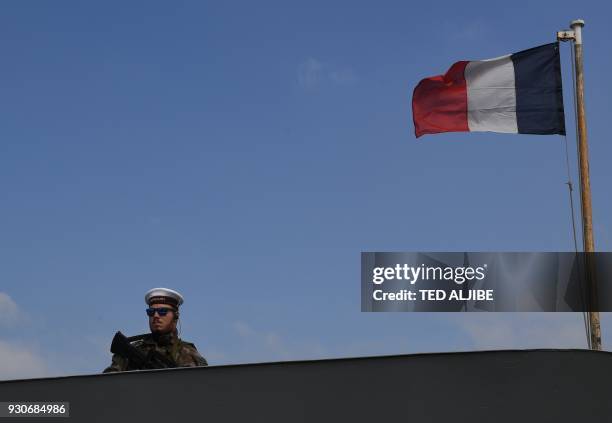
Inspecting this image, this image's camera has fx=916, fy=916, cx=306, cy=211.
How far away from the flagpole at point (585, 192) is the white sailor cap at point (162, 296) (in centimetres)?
844

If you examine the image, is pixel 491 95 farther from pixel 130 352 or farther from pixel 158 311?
pixel 130 352

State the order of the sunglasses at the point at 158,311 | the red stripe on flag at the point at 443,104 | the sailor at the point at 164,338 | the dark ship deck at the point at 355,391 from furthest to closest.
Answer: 1. the red stripe on flag at the point at 443,104
2. the sunglasses at the point at 158,311
3. the sailor at the point at 164,338
4. the dark ship deck at the point at 355,391

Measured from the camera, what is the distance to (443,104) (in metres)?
14.2

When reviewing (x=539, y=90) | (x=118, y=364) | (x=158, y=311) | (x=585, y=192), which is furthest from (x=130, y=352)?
(x=585, y=192)

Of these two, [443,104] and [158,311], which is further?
[443,104]

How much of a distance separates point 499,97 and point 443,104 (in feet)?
2.80

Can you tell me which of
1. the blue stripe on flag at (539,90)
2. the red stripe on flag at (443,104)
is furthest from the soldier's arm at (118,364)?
the blue stripe on flag at (539,90)

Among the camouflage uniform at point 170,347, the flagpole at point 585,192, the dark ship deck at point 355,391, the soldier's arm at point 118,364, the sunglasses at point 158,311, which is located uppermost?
the flagpole at point 585,192

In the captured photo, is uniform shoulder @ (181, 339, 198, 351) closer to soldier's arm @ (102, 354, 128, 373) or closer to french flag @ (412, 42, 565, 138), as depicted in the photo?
soldier's arm @ (102, 354, 128, 373)

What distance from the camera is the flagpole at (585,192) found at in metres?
14.2

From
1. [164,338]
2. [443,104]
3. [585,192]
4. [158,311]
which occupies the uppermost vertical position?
[443,104]

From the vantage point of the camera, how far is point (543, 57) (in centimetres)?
1428

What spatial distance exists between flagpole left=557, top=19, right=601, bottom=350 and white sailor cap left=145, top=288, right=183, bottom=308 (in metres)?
8.44

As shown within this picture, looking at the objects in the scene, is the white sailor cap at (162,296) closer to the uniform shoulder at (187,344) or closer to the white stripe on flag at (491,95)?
the uniform shoulder at (187,344)
